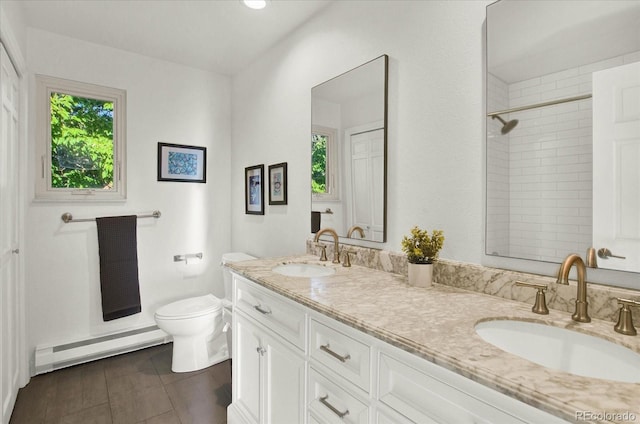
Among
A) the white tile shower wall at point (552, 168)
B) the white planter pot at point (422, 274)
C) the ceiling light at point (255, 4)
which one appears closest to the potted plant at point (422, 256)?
the white planter pot at point (422, 274)

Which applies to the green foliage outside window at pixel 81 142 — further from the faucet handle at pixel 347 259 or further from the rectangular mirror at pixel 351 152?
the faucet handle at pixel 347 259

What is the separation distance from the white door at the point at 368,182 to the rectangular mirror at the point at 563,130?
0.55m

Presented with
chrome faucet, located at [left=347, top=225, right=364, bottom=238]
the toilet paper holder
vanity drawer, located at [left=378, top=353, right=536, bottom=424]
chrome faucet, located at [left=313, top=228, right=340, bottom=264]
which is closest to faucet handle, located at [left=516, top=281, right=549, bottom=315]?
vanity drawer, located at [left=378, top=353, right=536, bottom=424]

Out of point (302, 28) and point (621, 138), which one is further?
point (302, 28)

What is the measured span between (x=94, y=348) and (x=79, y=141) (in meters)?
1.61

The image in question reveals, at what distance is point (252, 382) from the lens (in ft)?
5.24

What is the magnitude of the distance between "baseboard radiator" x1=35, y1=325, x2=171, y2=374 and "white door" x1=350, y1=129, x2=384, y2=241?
84.0 inches

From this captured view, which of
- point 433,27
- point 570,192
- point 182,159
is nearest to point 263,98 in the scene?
point 182,159

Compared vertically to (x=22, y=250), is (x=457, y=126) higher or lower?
higher

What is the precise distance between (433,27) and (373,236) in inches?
40.4

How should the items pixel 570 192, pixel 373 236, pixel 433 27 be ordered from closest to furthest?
pixel 570 192 < pixel 433 27 < pixel 373 236

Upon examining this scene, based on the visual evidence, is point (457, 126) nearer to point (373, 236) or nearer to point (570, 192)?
point (570, 192)

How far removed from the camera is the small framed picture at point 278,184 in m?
2.52

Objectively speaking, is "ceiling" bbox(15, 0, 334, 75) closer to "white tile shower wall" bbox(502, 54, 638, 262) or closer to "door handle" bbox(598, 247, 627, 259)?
"white tile shower wall" bbox(502, 54, 638, 262)
